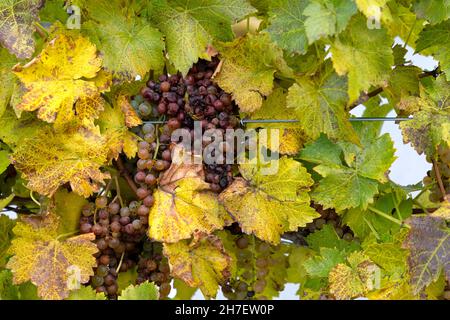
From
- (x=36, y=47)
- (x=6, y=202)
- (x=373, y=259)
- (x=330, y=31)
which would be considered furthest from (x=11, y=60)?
(x=373, y=259)

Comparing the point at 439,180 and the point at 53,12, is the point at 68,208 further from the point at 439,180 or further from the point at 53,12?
the point at 439,180

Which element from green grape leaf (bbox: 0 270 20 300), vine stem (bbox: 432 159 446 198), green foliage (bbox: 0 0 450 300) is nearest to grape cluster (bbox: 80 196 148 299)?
green foliage (bbox: 0 0 450 300)

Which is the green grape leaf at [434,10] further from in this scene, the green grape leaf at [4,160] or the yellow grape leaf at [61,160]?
the green grape leaf at [4,160]

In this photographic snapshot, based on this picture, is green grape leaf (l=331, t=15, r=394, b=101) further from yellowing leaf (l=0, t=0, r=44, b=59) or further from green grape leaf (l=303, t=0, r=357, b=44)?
yellowing leaf (l=0, t=0, r=44, b=59)

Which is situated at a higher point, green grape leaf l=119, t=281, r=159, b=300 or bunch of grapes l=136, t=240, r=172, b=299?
green grape leaf l=119, t=281, r=159, b=300

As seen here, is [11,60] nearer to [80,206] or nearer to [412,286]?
[80,206]
